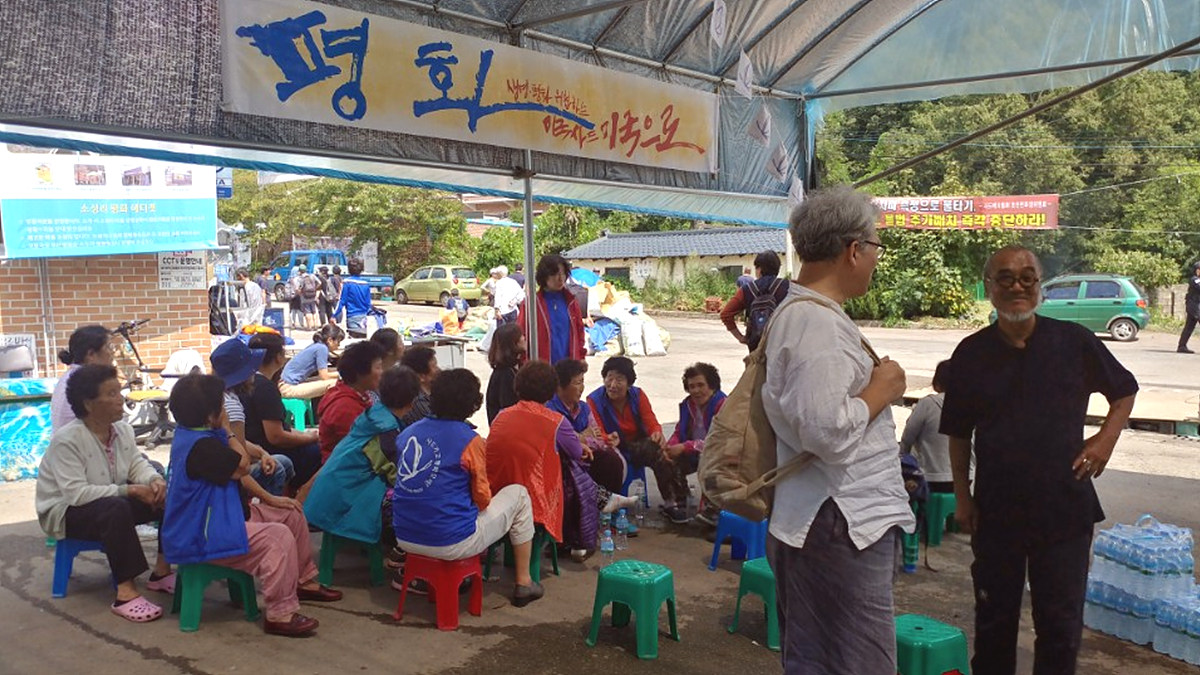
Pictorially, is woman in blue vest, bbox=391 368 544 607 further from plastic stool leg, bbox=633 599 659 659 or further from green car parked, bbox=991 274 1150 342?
green car parked, bbox=991 274 1150 342

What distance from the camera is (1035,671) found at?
287cm

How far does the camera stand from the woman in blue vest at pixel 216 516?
3.85m

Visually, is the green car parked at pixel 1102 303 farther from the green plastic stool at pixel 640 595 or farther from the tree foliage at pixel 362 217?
the tree foliage at pixel 362 217

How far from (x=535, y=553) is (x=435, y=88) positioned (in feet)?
8.38

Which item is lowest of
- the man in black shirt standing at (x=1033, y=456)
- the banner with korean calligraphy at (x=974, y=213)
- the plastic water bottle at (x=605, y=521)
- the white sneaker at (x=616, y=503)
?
the plastic water bottle at (x=605, y=521)

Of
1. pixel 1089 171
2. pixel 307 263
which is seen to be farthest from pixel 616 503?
pixel 1089 171

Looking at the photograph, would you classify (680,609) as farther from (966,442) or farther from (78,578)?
(78,578)

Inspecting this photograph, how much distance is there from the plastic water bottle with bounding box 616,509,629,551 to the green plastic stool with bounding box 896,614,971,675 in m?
2.36

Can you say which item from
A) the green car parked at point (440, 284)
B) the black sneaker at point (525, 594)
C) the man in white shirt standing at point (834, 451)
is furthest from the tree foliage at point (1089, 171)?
the man in white shirt standing at point (834, 451)

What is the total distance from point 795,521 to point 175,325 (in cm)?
868

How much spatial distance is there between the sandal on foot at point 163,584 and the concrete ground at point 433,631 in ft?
0.23

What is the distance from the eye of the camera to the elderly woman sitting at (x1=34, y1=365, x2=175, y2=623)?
13.7 feet

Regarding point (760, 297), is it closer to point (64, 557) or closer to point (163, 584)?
point (163, 584)

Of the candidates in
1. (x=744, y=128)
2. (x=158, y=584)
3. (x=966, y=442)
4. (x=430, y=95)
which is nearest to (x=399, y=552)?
(x=158, y=584)
